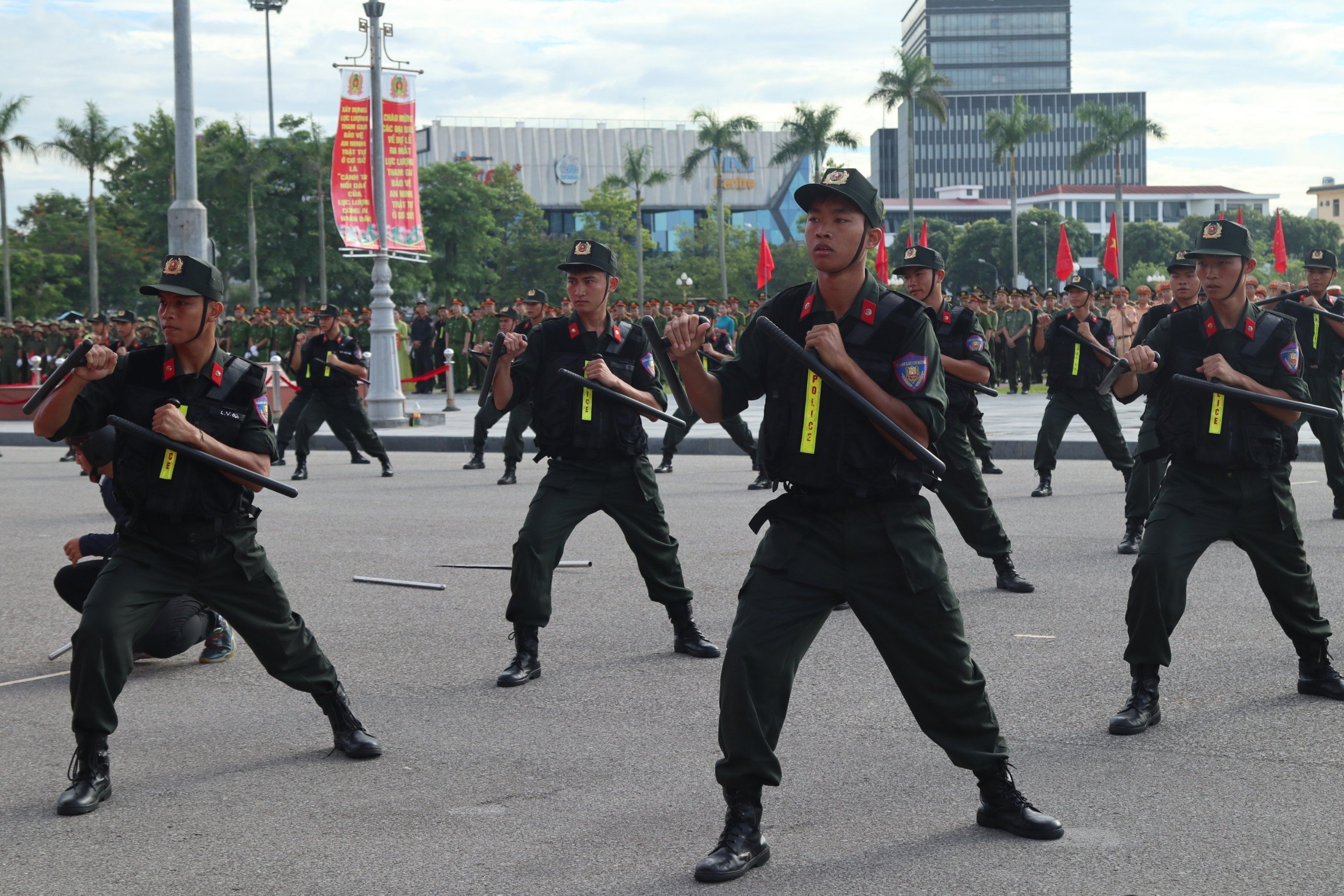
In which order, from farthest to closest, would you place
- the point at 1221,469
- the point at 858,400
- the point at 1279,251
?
the point at 1279,251
the point at 1221,469
the point at 858,400

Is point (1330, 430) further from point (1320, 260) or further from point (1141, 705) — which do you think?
point (1141, 705)

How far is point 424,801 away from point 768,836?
1125 mm

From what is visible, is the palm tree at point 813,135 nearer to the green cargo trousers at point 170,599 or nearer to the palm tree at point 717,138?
the palm tree at point 717,138

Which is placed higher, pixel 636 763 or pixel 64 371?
pixel 64 371

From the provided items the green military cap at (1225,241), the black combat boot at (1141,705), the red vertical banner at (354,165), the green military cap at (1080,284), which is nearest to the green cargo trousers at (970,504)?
the green military cap at (1225,241)

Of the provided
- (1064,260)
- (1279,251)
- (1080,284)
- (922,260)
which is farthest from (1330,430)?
(1064,260)

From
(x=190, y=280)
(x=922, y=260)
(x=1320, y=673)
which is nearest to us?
(x=190, y=280)

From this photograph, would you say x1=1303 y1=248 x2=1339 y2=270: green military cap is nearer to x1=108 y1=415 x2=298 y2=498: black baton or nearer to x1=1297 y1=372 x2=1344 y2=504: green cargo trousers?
x1=1297 y1=372 x2=1344 y2=504: green cargo trousers

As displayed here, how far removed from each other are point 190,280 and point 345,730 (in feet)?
5.37

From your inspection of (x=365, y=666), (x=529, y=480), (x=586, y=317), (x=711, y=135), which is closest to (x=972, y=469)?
(x=586, y=317)

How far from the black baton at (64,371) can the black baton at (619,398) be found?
221 centimetres

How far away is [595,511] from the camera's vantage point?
6379 millimetres

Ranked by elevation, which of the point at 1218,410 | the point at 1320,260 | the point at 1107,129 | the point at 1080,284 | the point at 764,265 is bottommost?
the point at 1218,410

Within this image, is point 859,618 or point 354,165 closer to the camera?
point 859,618
